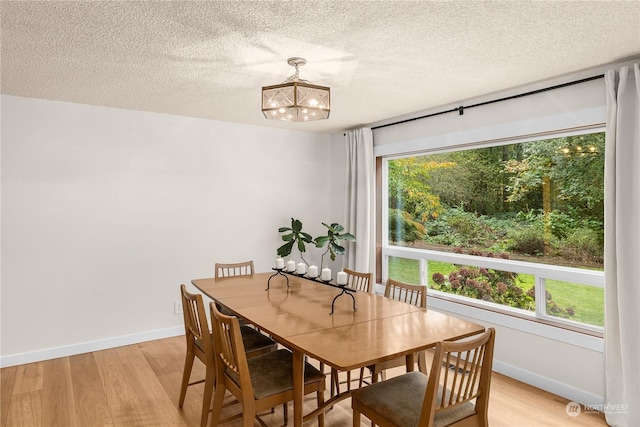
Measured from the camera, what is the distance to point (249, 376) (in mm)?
1960

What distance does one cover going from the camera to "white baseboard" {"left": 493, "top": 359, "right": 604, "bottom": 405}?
2.77 meters

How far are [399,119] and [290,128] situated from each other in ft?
4.68

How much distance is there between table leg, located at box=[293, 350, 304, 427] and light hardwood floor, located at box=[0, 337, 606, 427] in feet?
2.25

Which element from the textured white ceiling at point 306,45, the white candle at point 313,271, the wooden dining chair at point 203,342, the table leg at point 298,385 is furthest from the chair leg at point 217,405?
the textured white ceiling at point 306,45

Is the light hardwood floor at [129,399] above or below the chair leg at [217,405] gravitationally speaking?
below

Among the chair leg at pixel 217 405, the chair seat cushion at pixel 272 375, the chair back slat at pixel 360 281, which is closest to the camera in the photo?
the chair seat cushion at pixel 272 375

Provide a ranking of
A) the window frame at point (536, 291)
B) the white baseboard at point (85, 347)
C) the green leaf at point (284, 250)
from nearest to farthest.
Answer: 1. the window frame at point (536, 291)
2. the white baseboard at point (85, 347)
3. the green leaf at point (284, 250)

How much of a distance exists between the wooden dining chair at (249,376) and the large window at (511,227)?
2.14m

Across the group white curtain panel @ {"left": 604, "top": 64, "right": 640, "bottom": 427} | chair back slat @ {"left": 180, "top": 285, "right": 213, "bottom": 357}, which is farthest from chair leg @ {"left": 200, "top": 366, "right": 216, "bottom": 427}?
white curtain panel @ {"left": 604, "top": 64, "right": 640, "bottom": 427}

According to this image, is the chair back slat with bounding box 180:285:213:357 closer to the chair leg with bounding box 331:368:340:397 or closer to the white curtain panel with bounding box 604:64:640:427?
the chair leg with bounding box 331:368:340:397

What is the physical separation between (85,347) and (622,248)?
460 centimetres

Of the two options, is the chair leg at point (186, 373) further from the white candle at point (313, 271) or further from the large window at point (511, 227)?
the large window at point (511, 227)

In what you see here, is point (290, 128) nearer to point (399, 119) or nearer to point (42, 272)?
point (399, 119)

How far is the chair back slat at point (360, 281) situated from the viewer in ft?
10.3
